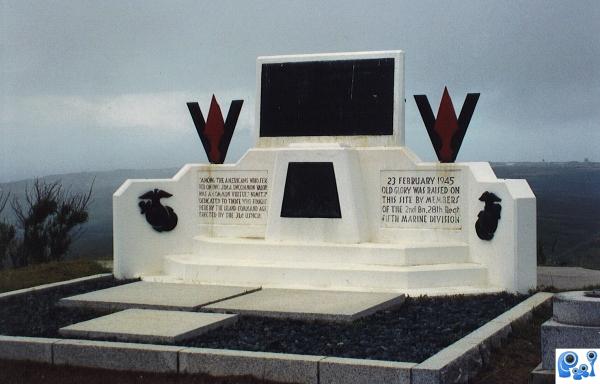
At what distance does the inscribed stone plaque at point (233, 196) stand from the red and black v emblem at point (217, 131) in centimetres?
47

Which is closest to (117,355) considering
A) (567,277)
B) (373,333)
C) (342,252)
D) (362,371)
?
(362,371)

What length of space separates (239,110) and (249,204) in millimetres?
1644

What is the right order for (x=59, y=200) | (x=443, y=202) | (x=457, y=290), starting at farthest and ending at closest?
(x=59, y=200), (x=443, y=202), (x=457, y=290)

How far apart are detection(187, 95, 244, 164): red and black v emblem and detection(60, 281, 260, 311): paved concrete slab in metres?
2.76

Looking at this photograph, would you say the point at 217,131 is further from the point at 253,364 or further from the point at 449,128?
the point at 253,364

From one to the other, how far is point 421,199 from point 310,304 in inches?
118

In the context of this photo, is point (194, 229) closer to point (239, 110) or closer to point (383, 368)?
point (239, 110)

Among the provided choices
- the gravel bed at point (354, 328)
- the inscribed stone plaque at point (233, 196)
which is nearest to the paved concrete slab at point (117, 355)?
the gravel bed at point (354, 328)

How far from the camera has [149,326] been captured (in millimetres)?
7340

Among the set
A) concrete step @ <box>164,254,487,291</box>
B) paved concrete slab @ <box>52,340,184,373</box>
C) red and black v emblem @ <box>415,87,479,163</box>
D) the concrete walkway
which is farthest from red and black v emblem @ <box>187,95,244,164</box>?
paved concrete slab @ <box>52,340,184,373</box>

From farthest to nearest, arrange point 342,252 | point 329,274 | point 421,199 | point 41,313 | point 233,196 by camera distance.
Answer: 1. point 233,196
2. point 421,199
3. point 342,252
4. point 329,274
5. point 41,313

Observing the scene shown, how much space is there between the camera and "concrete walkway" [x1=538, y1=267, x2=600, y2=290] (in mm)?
10727

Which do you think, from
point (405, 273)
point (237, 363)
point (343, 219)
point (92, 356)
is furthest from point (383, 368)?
point (343, 219)

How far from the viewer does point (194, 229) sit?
1175 cm
